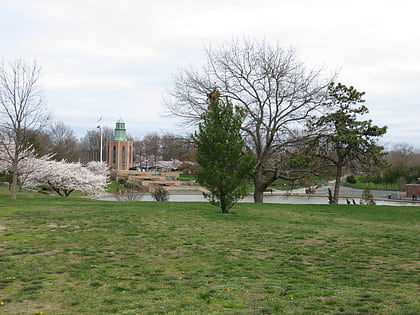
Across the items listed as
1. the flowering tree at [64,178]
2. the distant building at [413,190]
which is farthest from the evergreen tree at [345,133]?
the distant building at [413,190]

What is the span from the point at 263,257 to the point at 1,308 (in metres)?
5.02

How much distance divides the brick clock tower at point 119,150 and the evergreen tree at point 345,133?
60115 millimetres

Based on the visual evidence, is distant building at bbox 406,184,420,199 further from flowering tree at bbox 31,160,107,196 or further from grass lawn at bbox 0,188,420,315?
grass lawn at bbox 0,188,420,315

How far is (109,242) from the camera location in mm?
9680

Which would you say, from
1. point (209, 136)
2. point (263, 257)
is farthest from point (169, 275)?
point (209, 136)

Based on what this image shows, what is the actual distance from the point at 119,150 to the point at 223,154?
66607 mm

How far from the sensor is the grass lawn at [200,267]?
5.15 m

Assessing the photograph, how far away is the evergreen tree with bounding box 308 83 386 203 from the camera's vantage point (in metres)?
23.5

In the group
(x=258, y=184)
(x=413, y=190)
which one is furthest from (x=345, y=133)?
(x=413, y=190)

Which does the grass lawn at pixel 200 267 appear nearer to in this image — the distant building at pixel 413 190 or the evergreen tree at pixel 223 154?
the evergreen tree at pixel 223 154

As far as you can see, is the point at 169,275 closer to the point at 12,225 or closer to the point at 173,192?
the point at 12,225

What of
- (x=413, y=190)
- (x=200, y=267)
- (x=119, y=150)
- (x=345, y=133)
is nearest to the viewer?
(x=200, y=267)

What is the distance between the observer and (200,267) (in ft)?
24.7

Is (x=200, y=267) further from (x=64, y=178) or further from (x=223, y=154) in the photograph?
(x=64, y=178)
